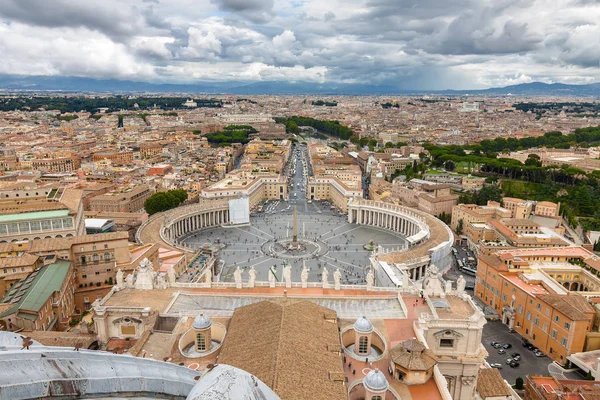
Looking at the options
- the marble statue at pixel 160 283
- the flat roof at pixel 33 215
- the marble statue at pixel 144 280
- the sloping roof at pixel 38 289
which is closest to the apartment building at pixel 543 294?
the marble statue at pixel 160 283

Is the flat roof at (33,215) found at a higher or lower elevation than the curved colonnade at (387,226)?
higher

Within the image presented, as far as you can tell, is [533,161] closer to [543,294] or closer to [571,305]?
[543,294]

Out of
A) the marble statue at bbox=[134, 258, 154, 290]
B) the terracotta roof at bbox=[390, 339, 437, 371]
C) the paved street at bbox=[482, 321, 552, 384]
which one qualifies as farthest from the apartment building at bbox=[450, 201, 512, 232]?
the marble statue at bbox=[134, 258, 154, 290]

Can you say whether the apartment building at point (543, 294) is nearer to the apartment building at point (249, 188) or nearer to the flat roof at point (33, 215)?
the flat roof at point (33, 215)

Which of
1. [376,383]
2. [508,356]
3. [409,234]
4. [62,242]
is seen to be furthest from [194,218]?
[376,383]

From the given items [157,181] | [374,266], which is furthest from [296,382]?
[157,181]
